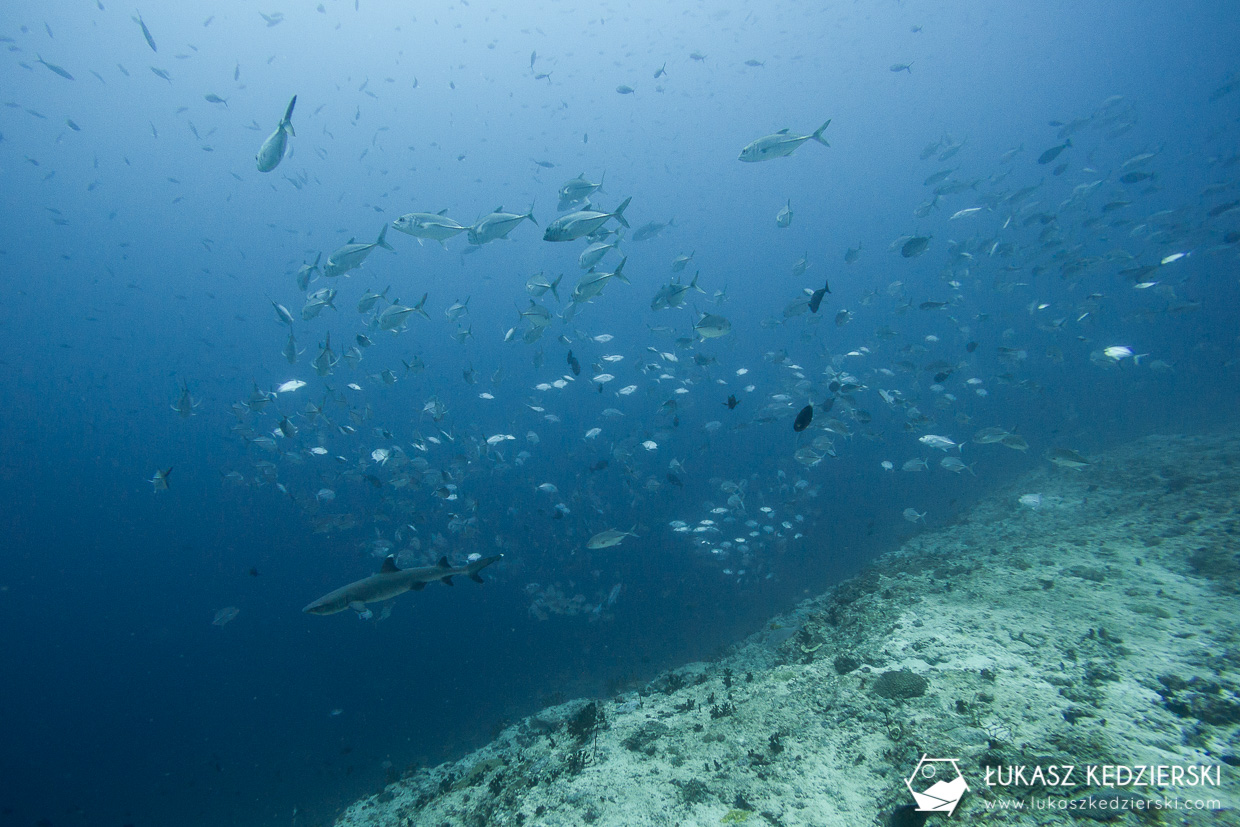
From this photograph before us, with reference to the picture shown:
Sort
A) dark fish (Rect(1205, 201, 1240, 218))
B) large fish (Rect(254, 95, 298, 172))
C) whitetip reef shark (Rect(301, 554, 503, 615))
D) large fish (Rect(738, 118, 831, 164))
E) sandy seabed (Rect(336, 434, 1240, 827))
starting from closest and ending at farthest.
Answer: sandy seabed (Rect(336, 434, 1240, 827)), whitetip reef shark (Rect(301, 554, 503, 615)), large fish (Rect(254, 95, 298, 172)), large fish (Rect(738, 118, 831, 164)), dark fish (Rect(1205, 201, 1240, 218))

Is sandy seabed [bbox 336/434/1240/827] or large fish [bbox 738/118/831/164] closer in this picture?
sandy seabed [bbox 336/434/1240/827]

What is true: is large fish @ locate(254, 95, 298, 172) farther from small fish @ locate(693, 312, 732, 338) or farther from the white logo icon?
the white logo icon

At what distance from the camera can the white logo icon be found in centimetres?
272

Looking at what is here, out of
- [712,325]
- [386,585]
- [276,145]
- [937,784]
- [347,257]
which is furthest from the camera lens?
[712,325]

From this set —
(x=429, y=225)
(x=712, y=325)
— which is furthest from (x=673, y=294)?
(x=429, y=225)

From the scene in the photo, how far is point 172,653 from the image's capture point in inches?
1024

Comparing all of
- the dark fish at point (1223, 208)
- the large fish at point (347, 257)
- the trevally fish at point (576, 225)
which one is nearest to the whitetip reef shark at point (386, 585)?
the trevally fish at point (576, 225)

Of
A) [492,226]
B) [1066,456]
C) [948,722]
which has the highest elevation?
[492,226]

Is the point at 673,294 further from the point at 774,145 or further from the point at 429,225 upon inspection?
the point at 429,225

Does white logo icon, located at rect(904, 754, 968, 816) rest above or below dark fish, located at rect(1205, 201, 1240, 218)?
below

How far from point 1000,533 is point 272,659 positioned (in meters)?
30.5

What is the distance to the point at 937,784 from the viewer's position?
113 inches

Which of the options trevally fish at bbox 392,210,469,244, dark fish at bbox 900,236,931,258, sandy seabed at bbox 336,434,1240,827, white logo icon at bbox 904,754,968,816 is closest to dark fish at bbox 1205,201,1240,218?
dark fish at bbox 900,236,931,258

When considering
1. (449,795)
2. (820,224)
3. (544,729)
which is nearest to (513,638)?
(544,729)
